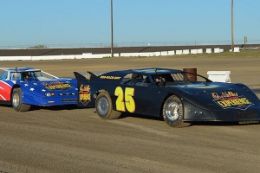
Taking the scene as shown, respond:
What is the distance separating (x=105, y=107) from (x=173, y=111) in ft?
7.01

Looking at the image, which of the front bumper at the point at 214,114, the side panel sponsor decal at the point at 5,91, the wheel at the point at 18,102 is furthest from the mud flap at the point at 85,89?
the front bumper at the point at 214,114

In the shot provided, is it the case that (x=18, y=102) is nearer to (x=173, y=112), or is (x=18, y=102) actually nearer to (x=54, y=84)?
(x=54, y=84)

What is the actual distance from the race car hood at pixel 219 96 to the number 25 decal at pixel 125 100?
109 centimetres

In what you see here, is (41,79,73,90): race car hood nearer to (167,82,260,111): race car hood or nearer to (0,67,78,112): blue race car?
(0,67,78,112): blue race car

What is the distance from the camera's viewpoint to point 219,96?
452 inches

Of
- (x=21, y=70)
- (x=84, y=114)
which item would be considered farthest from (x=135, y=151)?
(x=21, y=70)

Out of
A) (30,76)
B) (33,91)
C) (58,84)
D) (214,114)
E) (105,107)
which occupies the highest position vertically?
(30,76)

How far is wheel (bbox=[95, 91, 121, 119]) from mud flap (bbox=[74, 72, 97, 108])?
1.27 ft

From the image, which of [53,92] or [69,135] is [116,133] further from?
[53,92]

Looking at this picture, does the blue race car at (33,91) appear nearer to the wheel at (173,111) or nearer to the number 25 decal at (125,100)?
the number 25 decal at (125,100)

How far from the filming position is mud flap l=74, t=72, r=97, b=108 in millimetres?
13850

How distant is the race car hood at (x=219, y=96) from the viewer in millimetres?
11250

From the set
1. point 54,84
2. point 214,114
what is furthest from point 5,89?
point 214,114

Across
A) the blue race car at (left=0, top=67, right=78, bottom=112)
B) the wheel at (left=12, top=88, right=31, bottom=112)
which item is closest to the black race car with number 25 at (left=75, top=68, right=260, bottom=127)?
the blue race car at (left=0, top=67, right=78, bottom=112)
